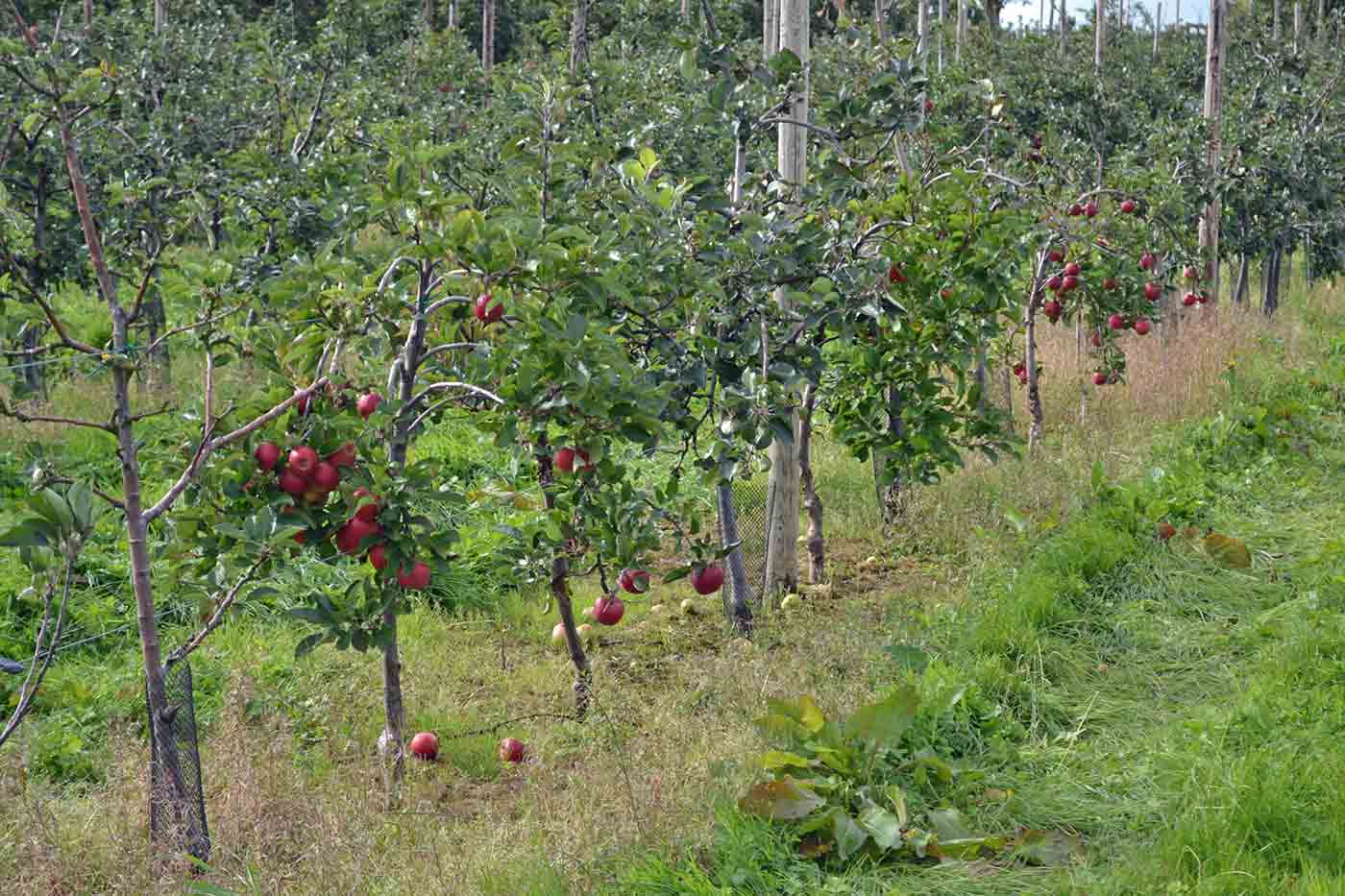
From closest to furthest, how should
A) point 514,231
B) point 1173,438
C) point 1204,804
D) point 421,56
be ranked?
point 1204,804 < point 514,231 < point 1173,438 < point 421,56

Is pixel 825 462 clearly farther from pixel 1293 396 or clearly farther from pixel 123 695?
pixel 123 695

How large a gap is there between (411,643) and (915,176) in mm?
3534

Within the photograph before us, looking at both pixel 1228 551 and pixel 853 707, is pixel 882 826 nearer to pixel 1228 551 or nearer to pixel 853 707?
pixel 853 707

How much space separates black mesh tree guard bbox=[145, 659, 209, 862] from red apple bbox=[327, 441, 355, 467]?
2.33ft

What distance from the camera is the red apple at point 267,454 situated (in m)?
3.29

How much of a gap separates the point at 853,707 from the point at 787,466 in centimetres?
211

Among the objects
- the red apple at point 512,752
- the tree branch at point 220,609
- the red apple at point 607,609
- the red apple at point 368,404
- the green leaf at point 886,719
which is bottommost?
the red apple at point 512,752

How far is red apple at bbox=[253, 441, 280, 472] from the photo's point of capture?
329cm

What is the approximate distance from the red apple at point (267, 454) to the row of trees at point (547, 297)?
0.07 feet

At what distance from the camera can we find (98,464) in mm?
7777

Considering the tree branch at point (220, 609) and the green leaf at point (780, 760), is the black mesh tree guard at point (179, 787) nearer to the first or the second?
the tree branch at point (220, 609)

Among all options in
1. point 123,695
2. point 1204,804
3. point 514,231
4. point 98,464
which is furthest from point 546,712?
point 98,464

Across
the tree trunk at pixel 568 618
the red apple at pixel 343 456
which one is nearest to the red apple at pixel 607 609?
the tree trunk at pixel 568 618

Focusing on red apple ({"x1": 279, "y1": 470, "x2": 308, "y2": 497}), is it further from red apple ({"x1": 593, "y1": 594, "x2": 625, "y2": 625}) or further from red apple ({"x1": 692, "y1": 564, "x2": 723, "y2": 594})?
red apple ({"x1": 692, "y1": 564, "x2": 723, "y2": 594})
